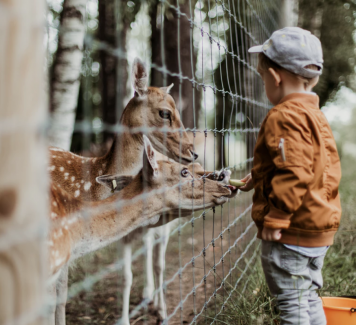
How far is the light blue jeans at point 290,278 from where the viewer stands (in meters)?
2.30

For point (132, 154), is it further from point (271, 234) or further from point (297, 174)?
Answer: point (297, 174)

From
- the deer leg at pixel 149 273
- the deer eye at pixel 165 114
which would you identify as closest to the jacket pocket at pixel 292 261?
the deer leg at pixel 149 273

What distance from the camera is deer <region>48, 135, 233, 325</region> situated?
2.56 m

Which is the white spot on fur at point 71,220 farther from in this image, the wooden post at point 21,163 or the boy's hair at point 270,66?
the wooden post at point 21,163

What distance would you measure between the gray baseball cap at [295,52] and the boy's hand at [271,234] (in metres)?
0.79

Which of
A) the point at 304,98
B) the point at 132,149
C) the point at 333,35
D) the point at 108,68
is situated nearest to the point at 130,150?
the point at 132,149

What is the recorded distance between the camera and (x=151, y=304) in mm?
4250

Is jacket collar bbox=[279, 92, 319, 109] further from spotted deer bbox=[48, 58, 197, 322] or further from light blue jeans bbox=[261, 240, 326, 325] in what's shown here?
spotted deer bbox=[48, 58, 197, 322]

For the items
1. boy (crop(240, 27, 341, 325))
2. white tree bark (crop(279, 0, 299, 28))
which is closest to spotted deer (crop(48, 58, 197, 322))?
boy (crop(240, 27, 341, 325))

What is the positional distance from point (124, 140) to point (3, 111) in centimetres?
303

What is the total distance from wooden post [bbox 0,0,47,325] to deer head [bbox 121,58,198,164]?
2895 mm

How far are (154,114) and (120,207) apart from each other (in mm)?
1401

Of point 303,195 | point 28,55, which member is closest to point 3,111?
point 28,55

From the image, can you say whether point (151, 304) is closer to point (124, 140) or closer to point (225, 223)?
point (124, 140)
